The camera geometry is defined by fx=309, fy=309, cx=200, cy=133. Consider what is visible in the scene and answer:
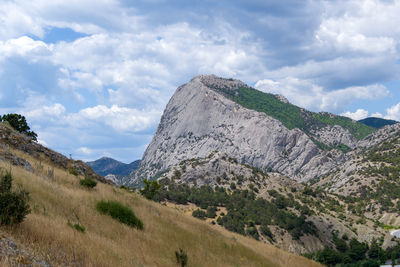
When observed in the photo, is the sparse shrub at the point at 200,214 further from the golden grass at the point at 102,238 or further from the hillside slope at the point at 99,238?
the golden grass at the point at 102,238

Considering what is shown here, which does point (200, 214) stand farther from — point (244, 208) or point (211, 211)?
point (244, 208)

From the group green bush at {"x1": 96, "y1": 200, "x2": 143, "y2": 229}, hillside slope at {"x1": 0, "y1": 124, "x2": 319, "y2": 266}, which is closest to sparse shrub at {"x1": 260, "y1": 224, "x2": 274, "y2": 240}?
hillside slope at {"x1": 0, "y1": 124, "x2": 319, "y2": 266}

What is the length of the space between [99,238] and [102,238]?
305mm

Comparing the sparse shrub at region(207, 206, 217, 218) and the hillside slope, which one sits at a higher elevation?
the hillside slope

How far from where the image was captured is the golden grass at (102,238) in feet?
26.3

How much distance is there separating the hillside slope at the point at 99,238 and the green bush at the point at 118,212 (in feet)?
1.26

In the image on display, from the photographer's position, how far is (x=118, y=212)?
14.4m

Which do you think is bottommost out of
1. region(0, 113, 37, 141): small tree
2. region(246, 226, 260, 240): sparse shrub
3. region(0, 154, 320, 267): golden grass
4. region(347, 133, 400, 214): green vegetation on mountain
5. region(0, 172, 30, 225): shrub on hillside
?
region(246, 226, 260, 240): sparse shrub

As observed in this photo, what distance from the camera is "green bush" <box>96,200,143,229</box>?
14124 millimetres

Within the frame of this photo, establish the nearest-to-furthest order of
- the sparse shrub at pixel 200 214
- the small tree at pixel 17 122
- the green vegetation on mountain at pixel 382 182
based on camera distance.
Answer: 1. the small tree at pixel 17 122
2. the sparse shrub at pixel 200 214
3. the green vegetation on mountain at pixel 382 182

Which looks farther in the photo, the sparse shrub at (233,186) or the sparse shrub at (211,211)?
the sparse shrub at (233,186)

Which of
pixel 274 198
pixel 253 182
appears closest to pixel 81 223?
pixel 274 198

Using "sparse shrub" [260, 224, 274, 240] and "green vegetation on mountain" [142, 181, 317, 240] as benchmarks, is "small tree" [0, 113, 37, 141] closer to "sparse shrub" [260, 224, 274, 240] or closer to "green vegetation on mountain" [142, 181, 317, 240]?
"green vegetation on mountain" [142, 181, 317, 240]

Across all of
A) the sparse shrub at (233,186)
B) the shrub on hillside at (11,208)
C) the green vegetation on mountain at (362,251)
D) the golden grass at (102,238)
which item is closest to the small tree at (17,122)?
the golden grass at (102,238)
